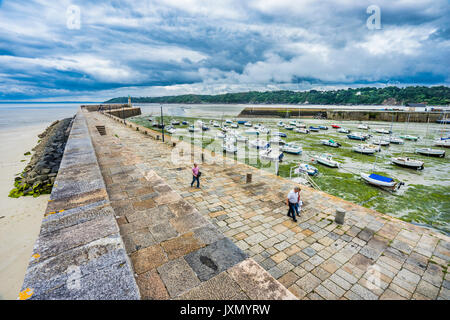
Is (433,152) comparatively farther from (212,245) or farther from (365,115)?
(365,115)

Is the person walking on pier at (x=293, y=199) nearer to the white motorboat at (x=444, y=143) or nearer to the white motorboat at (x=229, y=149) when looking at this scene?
the white motorboat at (x=229, y=149)

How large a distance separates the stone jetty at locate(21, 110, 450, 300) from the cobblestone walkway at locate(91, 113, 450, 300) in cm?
3

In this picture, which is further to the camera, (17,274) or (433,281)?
(17,274)

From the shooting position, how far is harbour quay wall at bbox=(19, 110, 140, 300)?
6.28 feet

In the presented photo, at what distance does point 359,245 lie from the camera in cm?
520

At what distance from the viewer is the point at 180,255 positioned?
112 inches

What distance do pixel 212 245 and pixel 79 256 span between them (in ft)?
5.34

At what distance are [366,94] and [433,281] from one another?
463 feet

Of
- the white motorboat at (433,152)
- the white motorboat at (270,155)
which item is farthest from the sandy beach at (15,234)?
the white motorboat at (433,152)

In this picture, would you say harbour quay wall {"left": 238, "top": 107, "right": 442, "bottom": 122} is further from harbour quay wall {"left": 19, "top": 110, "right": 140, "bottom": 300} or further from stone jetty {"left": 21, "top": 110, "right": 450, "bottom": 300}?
harbour quay wall {"left": 19, "top": 110, "right": 140, "bottom": 300}

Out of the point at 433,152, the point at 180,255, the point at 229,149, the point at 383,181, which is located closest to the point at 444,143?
the point at 433,152

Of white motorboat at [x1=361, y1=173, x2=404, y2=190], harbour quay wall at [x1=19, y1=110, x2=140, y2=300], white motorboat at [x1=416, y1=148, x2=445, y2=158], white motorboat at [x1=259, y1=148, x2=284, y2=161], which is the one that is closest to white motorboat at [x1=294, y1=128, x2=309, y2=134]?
white motorboat at [x1=416, y1=148, x2=445, y2=158]
